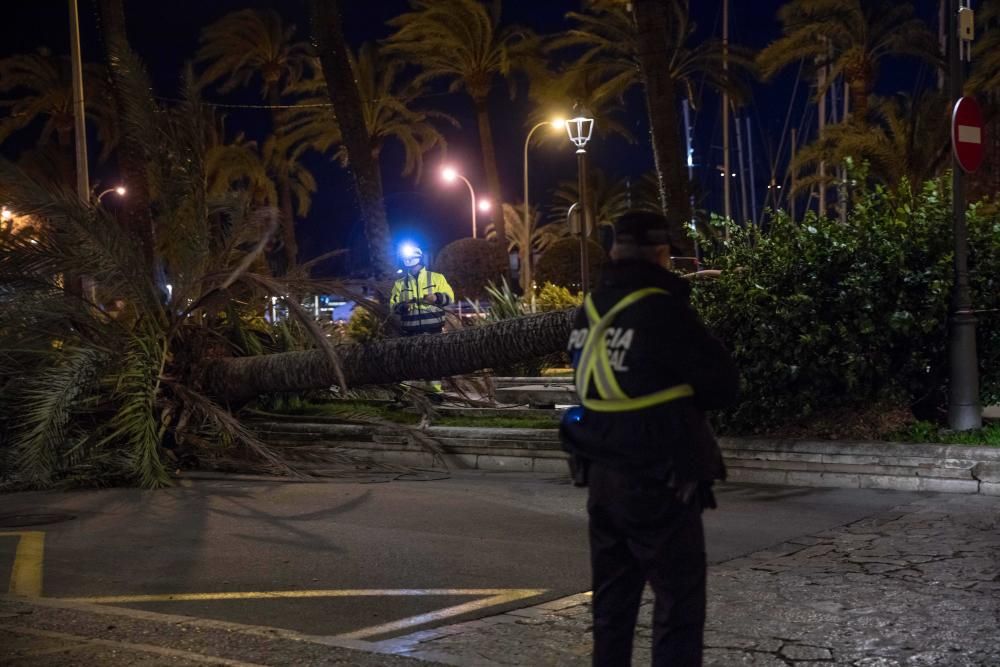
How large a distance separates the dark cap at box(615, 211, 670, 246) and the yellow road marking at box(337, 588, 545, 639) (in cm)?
254

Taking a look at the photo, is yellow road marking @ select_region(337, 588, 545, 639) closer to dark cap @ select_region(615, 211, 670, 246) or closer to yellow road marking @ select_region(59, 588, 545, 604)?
yellow road marking @ select_region(59, 588, 545, 604)

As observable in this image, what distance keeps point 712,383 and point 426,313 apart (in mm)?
8924

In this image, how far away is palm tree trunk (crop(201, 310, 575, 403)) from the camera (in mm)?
11320

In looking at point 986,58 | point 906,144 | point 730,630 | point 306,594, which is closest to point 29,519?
point 306,594

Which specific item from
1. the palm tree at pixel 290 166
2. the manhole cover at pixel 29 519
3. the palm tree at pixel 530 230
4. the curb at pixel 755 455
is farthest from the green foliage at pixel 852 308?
the palm tree at pixel 530 230

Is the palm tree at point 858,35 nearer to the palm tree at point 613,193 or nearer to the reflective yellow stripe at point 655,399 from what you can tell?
the palm tree at point 613,193

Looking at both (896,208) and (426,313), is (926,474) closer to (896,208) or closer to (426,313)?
(896,208)

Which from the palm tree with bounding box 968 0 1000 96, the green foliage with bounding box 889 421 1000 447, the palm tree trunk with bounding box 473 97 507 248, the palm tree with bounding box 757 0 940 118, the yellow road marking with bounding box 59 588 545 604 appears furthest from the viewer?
the palm tree trunk with bounding box 473 97 507 248

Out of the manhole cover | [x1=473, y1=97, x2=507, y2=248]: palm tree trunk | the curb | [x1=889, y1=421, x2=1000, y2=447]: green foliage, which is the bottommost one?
the manhole cover

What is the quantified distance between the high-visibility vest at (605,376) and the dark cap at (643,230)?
0.68 ft

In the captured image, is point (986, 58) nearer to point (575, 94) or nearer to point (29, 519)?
point (575, 94)

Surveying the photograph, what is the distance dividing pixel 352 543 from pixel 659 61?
11977 mm

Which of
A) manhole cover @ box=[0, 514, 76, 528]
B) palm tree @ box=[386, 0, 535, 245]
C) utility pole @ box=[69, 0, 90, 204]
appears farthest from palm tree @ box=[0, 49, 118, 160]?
manhole cover @ box=[0, 514, 76, 528]

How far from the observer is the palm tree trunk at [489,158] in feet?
115
